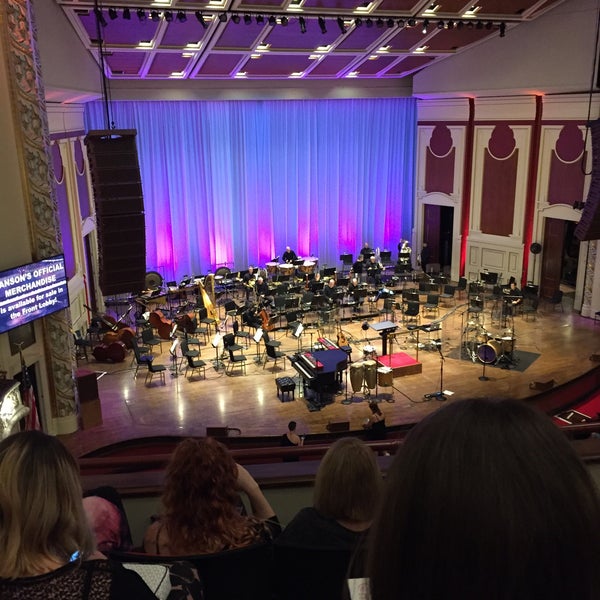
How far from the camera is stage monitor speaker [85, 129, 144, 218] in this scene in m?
7.82

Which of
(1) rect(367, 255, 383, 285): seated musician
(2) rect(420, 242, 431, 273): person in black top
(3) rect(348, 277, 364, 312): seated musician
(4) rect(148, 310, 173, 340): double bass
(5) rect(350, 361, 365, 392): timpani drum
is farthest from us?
(2) rect(420, 242, 431, 273): person in black top

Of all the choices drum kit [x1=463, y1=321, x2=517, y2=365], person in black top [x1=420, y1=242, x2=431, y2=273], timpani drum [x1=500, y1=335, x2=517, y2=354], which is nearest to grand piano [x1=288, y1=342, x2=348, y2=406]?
drum kit [x1=463, y1=321, x2=517, y2=365]

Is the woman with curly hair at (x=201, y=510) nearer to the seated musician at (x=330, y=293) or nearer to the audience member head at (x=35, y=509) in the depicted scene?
the audience member head at (x=35, y=509)

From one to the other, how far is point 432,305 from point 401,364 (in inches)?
135

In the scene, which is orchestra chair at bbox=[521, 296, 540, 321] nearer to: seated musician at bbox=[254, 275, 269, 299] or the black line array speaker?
seated musician at bbox=[254, 275, 269, 299]

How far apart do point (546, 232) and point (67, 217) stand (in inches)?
460

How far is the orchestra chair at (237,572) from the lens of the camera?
7.25ft

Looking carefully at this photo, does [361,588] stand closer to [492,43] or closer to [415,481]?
[415,481]

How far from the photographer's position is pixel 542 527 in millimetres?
755

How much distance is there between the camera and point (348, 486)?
2188 millimetres

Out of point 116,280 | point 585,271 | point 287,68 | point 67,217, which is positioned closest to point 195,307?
point 67,217

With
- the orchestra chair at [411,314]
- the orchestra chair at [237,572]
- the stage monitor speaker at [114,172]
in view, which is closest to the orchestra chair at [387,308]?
the orchestra chair at [411,314]

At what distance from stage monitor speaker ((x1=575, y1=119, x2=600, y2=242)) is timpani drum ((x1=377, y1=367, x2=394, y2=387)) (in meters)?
3.87

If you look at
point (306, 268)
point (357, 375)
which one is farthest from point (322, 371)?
point (306, 268)
